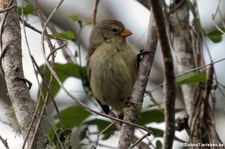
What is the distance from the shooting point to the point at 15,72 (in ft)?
10.2

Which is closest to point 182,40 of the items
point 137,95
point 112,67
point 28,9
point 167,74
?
point 112,67

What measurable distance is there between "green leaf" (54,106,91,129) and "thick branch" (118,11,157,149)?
45.3 inches

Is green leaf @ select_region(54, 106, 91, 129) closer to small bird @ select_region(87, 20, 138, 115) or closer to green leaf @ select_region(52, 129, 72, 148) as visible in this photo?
small bird @ select_region(87, 20, 138, 115)

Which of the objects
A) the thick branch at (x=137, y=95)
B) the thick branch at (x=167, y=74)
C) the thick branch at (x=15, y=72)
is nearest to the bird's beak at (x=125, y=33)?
the thick branch at (x=137, y=95)

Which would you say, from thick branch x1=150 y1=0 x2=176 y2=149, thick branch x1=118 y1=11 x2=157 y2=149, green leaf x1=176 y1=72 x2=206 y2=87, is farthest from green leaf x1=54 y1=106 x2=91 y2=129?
thick branch x1=150 y1=0 x2=176 y2=149

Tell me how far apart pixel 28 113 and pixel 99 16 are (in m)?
4.92

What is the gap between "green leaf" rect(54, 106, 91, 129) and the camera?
14.1 feet

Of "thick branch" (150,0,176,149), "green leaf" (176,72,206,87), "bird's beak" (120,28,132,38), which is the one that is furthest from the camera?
"bird's beak" (120,28,132,38)

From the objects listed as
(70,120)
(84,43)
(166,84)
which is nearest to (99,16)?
(84,43)

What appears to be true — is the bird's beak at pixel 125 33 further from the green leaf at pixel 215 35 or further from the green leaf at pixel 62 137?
the green leaf at pixel 62 137

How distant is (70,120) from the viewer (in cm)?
435

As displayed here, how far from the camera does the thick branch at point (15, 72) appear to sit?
9.82 feet

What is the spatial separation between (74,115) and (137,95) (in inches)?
54.0

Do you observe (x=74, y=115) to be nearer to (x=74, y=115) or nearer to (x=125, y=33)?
(x=74, y=115)
